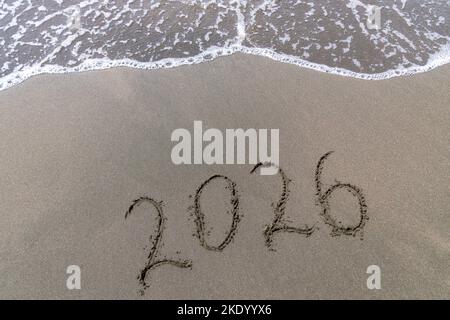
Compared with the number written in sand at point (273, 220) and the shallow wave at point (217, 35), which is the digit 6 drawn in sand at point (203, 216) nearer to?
the number written in sand at point (273, 220)

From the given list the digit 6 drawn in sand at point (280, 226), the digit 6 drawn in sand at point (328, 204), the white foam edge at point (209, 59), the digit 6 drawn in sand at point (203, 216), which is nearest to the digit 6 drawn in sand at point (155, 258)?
the digit 6 drawn in sand at point (203, 216)

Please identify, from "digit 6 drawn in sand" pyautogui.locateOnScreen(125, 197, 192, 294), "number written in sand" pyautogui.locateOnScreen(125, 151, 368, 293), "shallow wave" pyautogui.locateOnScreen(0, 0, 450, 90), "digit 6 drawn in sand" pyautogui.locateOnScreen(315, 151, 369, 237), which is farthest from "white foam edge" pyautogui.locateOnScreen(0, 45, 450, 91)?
"digit 6 drawn in sand" pyautogui.locateOnScreen(125, 197, 192, 294)

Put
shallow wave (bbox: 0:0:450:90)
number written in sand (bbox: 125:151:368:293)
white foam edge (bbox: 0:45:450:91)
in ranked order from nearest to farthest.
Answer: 1. number written in sand (bbox: 125:151:368:293)
2. white foam edge (bbox: 0:45:450:91)
3. shallow wave (bbox: 0:0:450:90)

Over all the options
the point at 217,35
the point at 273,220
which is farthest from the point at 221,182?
the point at 217,35

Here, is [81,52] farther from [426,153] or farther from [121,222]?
[426,153]

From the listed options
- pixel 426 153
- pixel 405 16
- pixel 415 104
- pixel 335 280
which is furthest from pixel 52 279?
pixel 405 16

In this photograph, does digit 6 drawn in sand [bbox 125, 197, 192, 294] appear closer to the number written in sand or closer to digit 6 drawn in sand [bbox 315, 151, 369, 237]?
the number written in sand

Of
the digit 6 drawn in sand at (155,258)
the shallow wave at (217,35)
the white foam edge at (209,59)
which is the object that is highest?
the shallow wave at (217,35)
